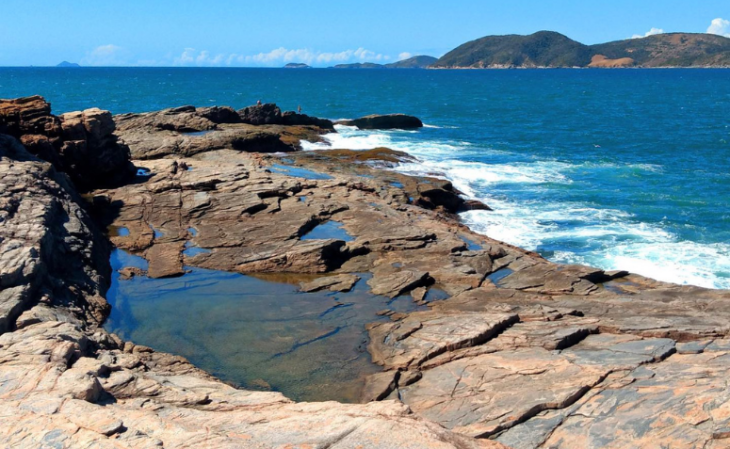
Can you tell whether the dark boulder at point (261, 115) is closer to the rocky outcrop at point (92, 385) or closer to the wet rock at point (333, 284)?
the rocky outcrop at point (92, 385)

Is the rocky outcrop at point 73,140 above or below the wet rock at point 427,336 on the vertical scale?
above

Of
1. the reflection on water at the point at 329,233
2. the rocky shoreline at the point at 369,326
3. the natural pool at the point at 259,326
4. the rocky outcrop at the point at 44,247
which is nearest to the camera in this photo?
the rocky shoreline at the point at 369,326

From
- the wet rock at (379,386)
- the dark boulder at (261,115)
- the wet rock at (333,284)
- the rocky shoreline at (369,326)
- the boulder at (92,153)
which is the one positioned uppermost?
the dark boulder at (261,115)

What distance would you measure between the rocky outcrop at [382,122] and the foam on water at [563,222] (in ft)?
44.1

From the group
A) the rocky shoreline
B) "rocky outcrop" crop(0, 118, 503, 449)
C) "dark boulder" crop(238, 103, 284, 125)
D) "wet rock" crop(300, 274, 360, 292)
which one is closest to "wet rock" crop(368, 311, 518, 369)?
the rocky shoreline

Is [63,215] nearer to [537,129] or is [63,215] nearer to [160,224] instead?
[160,224]

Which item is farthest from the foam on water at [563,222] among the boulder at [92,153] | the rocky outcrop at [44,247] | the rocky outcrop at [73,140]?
the rocky outcrop at [44,247]

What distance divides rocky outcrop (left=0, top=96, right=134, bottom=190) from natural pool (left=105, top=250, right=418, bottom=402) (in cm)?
1293

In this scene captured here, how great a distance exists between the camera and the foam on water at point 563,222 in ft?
94.9

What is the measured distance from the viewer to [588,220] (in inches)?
1432

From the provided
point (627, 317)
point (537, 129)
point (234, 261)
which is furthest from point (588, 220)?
point (537, 129)

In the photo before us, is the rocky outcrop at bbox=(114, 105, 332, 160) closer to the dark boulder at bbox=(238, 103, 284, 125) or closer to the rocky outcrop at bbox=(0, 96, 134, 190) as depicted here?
the dark boulder at bbox=(238, 103, 284, 125)

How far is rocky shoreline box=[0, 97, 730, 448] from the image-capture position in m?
10.9

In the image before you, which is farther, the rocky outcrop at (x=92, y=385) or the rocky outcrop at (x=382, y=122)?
the rocky outcrop at (x=382, y=122)
